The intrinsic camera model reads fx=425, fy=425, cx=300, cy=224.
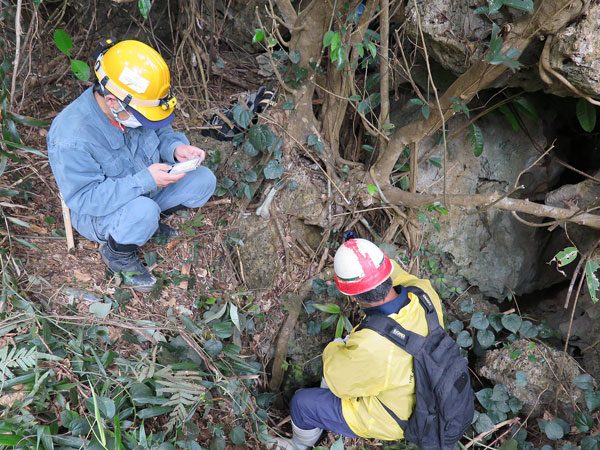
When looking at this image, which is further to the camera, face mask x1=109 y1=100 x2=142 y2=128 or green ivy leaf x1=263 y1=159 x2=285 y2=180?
green ivy leaf x1=263 y1=159 x2=285 y2=180

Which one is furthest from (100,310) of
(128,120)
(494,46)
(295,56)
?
(494,46)

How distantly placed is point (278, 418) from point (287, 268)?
126 centimetres

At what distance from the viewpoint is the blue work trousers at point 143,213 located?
2.74 meters

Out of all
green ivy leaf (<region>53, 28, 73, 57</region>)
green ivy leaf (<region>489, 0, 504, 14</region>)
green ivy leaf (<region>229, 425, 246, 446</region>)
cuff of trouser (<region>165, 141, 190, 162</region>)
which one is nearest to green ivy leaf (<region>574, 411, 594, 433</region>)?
green ivy leaf (<region>229, 425, 246, 446</region>)

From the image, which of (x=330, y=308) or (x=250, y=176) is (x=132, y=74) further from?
(x=330, y=308)

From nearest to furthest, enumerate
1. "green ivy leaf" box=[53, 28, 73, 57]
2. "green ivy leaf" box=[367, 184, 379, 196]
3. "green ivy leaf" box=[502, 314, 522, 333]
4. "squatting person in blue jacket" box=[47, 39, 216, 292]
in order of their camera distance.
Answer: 1. "squatting person in blue jacket" box=[47, 39, 216, 292]
2. "green ivy leaf" box=[53, 28, 73, 57]
3. "green ivy leaf" box=[367, 184, 379, 196]
4. "green ivy leaf" box=[502, 314, 522, 333]

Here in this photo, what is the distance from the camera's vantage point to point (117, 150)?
2.76 metres

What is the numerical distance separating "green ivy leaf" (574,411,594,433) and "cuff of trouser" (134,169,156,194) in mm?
3494

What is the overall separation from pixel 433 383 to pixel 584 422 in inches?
56.1

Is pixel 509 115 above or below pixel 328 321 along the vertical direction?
above

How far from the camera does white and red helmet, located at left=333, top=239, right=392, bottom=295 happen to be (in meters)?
2.73

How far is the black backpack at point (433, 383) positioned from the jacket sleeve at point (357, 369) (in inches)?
4.8

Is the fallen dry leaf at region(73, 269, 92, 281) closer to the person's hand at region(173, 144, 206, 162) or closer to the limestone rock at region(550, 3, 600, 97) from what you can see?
the person's hand at region(173, 144, 206, 162)

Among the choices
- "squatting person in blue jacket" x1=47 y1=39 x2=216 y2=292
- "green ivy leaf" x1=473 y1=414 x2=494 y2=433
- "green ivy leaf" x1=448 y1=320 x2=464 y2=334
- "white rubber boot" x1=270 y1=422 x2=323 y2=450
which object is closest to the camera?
"squatting person in blue jacket" x1=47 y1=39 x2=216 y2=292
